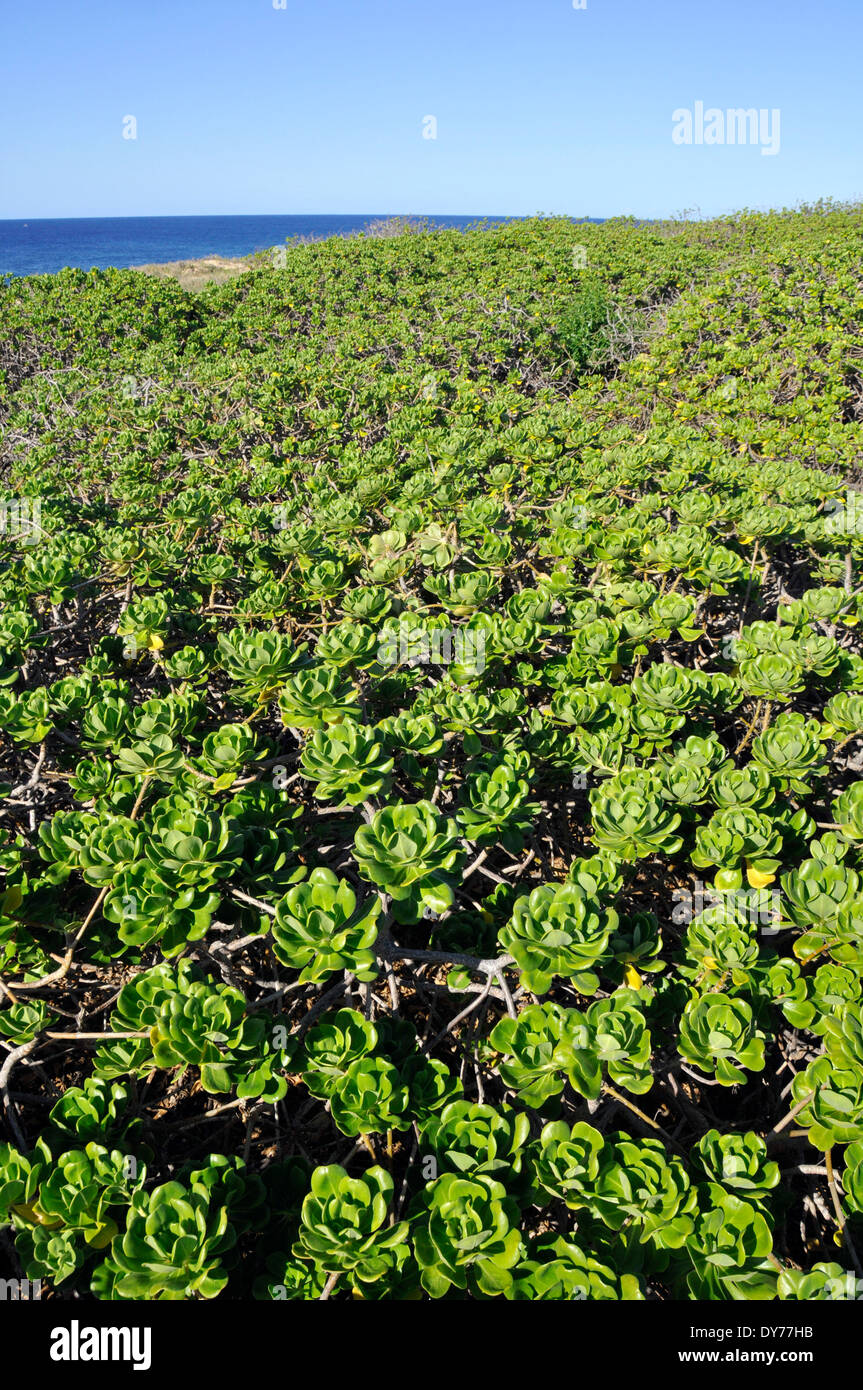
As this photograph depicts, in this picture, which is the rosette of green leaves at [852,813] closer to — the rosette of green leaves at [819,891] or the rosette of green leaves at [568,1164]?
the rosette of green leaves at [819,891]

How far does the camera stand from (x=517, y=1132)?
1.67 m

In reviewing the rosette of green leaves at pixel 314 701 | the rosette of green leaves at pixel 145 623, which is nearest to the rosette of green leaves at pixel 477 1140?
the rosette of green leaves at pixel 314 701

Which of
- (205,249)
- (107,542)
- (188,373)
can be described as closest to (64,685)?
(107,542)

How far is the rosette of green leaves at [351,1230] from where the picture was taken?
145 cm

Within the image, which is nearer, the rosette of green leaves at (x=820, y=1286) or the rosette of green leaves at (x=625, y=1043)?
the rosette of green leaves at (x=820, y=1286)

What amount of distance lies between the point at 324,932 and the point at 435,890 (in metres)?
0.31

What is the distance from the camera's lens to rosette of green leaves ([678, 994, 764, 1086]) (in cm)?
178

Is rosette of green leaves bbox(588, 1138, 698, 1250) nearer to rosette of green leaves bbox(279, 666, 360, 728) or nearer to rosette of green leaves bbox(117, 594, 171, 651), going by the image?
rosette of green leaves bbox(279, 666, 360, 728)

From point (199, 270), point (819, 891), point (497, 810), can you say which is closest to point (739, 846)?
point (819, 891)

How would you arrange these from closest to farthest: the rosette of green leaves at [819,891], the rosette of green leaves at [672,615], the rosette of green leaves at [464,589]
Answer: the rosette of green leaves at [819,891]
the rosette of green leaves at [672,615]
the rosette of green leaves at [464,589]

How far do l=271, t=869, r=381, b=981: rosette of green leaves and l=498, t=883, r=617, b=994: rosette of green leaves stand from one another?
0.37 metres

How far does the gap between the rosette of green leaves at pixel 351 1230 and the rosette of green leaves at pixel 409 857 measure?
0.59 m
